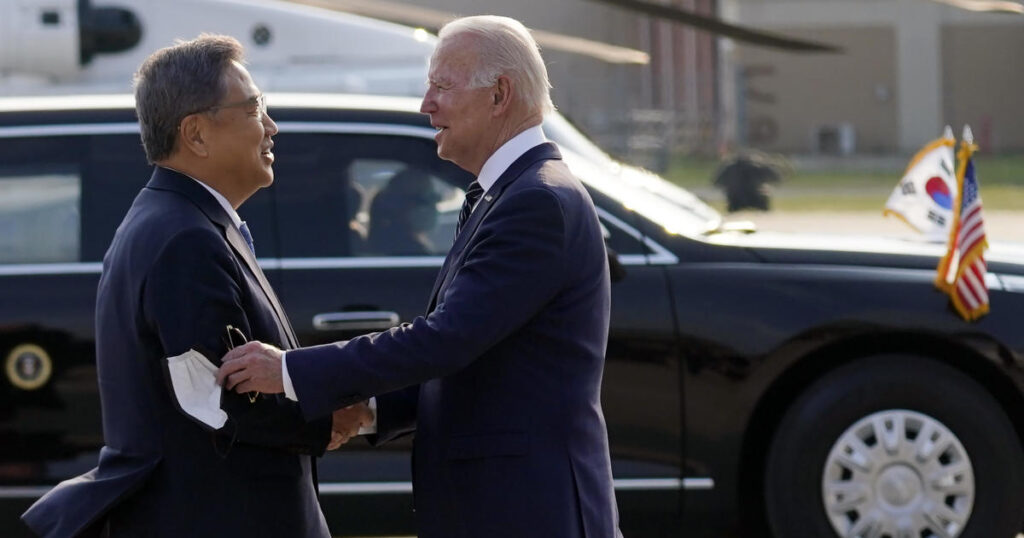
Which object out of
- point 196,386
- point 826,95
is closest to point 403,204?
point 196,386

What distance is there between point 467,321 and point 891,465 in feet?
8.66

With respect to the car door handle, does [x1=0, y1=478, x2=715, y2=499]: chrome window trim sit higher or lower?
lower

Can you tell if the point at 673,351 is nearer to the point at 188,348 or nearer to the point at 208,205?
the point at 208,205

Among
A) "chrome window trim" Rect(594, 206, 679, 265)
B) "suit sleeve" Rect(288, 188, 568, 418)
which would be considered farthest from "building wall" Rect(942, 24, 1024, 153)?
"suit sleeve" Rect(288, 188, 568, 418)

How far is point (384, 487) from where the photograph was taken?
4.77m

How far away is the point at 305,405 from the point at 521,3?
2872 cm

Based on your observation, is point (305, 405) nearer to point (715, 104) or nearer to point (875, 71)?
point (715, 104)

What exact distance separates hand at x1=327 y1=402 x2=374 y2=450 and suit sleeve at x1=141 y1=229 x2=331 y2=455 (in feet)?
0.65

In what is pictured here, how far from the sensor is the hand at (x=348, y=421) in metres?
2.79

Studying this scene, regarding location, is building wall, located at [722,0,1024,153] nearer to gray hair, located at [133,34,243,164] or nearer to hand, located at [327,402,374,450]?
hand, located at [327,402,374,450]

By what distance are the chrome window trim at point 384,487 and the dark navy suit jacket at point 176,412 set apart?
83.4 inches

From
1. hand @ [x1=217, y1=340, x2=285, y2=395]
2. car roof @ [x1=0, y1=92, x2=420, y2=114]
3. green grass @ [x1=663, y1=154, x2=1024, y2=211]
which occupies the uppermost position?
car roof @ [x1=0, y1=92, x2=420, y2=114]

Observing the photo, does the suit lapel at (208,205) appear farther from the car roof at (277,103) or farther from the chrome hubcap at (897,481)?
the chrome hubcap at (897,481)

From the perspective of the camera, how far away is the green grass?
22344 mm
